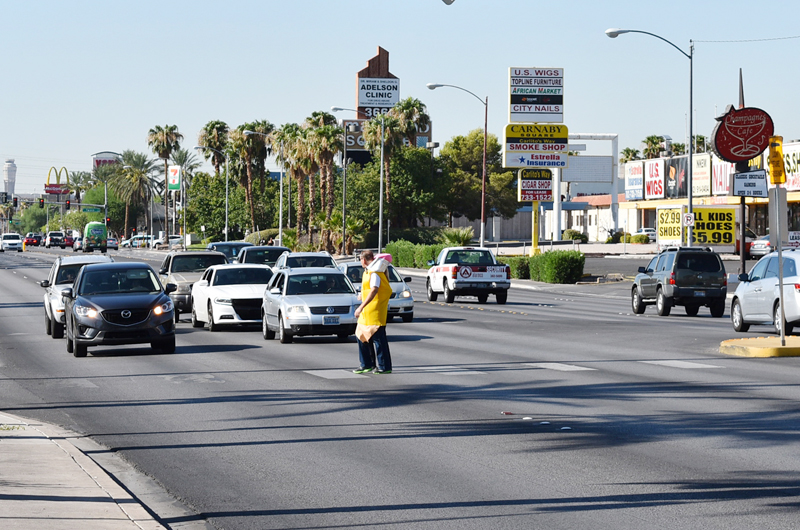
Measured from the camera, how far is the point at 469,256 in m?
37.7

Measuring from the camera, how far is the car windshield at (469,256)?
123ft

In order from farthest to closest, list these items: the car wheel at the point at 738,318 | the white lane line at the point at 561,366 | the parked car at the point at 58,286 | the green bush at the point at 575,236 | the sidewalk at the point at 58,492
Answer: the green bush at the point at 575,236 → the car wheel at the point at 738,318 → the parked car at the point at 58,286 → the white lane line at the point at 561,366 → the sidewalk at the point at 58,492

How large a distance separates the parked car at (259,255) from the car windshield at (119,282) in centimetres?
1426

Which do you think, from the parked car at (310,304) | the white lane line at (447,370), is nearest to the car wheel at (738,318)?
the parked car at (310,304)

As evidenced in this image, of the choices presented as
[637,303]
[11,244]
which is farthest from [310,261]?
[11,244]

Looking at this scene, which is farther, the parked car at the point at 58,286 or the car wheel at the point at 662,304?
the car wheel at the point at 662,304

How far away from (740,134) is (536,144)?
19.4 meters

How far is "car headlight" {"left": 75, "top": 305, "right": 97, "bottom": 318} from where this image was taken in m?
19.7

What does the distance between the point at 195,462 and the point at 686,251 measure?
24.1 metres

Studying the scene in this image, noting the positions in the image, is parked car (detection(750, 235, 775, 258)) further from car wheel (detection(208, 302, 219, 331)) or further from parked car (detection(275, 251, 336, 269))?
car wheel (detection(208, 302, 219, 331))

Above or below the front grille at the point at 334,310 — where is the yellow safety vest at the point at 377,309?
above

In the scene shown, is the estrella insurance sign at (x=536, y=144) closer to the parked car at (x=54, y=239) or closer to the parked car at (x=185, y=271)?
the parked car at (x=185, y=271)

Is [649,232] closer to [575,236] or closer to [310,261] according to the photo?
[575,236]

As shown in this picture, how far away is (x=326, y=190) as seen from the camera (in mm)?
88812
